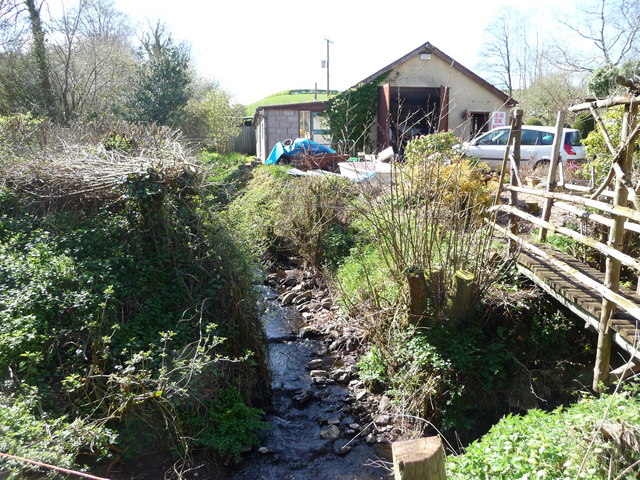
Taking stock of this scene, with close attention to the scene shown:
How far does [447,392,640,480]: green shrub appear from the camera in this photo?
2961mm

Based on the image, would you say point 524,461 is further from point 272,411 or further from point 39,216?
point 39,216

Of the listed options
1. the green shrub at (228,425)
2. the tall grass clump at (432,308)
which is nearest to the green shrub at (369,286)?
the tall grass clump at (432,308)

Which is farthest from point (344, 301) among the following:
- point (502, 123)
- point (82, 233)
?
point (502, 123)

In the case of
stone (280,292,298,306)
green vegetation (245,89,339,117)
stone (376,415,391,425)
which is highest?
green vegetation (245,89,339,117)

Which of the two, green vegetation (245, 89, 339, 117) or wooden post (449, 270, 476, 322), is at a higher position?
green vegetation (245, 89, 339, 117)

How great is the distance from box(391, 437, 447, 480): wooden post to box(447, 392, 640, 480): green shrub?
40.3 inches

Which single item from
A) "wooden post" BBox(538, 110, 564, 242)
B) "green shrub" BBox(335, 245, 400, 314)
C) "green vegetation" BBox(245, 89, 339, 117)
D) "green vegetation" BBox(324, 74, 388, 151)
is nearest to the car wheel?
"green vegetation" BBox(324, 74, 388, 151)

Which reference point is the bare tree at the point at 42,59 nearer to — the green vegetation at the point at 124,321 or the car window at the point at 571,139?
the green vegetation at the point at 124,321

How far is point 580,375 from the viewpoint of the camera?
5387 mm

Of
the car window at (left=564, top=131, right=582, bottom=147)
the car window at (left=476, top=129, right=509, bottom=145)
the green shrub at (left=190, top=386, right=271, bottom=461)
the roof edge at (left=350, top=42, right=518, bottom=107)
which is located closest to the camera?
the green shrub at (left=190, top=386, right=271, bottom=461)

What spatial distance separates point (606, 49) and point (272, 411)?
102 ft

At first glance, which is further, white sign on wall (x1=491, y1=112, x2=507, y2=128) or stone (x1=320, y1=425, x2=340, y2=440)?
white sign on wall (x1=491, y1=112, x2=507, y2=128)

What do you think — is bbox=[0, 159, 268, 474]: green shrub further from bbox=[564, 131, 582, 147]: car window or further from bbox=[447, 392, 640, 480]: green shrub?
bbox=[564, 131, 582, 147]: car window

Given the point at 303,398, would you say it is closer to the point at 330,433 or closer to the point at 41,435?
the point at 330,433
